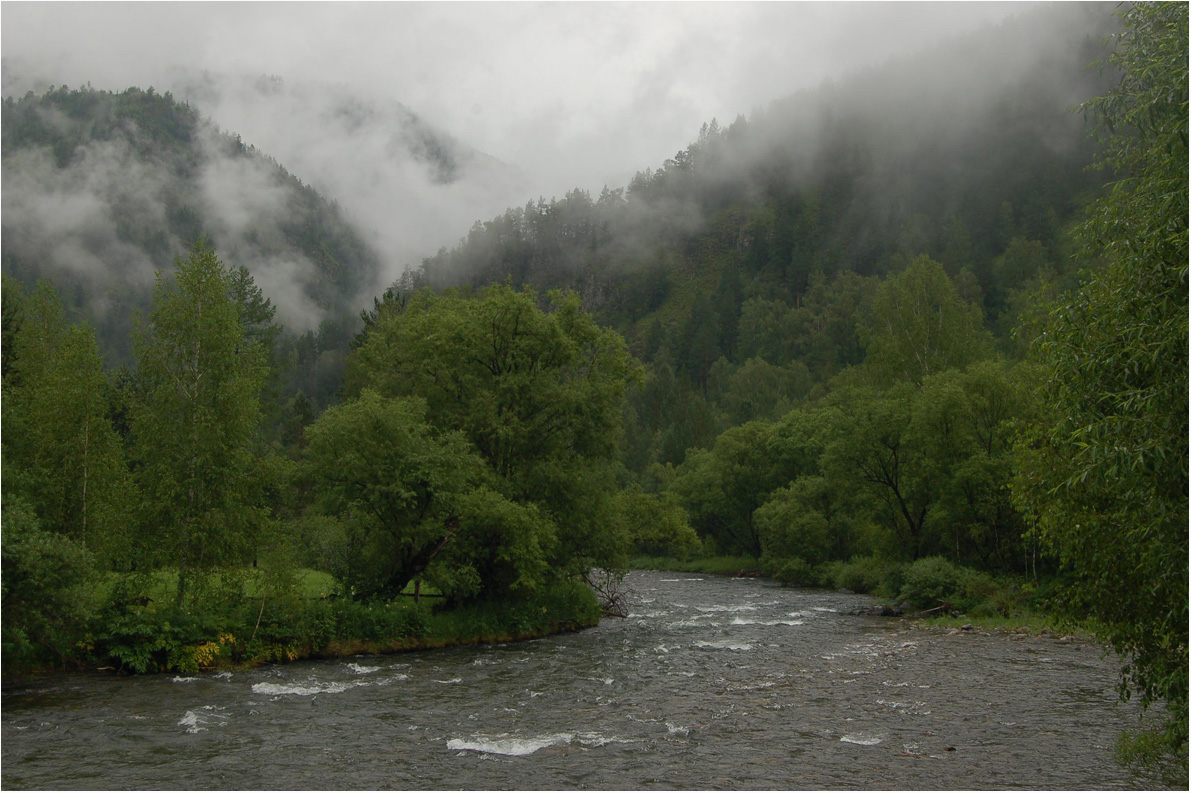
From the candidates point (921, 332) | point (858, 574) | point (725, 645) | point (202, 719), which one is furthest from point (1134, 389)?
point (921, 332)

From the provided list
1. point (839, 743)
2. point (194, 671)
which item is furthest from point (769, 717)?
point (194, 671)

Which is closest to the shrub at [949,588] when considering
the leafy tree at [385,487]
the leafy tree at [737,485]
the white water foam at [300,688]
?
the leafy tree at [385,487]

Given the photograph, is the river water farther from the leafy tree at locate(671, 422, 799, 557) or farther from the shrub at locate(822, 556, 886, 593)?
the leafy tree at locate(671, 422, 799, 557)

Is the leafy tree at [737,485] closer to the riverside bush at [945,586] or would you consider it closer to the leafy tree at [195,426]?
the riverside bush at [945,586]

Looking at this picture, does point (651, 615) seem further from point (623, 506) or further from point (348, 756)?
point (348, 756)

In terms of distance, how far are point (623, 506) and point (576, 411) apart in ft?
22.2

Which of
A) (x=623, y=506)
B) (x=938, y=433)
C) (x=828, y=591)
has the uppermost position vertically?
(x=938, y=433)

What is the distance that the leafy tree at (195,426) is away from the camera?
1276 inches

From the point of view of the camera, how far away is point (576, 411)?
4628cm

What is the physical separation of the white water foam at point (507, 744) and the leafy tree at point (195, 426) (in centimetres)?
1518

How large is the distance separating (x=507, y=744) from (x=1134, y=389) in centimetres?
1600

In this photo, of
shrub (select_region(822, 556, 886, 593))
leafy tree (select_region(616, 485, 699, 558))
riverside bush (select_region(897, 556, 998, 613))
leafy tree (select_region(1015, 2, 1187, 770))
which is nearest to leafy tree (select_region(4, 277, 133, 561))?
leafy tree (select_region(616, 485, 699, 558))

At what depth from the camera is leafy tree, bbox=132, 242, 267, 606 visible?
1276 inches

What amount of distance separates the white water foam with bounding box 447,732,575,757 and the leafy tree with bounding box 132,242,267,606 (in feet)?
49.8
